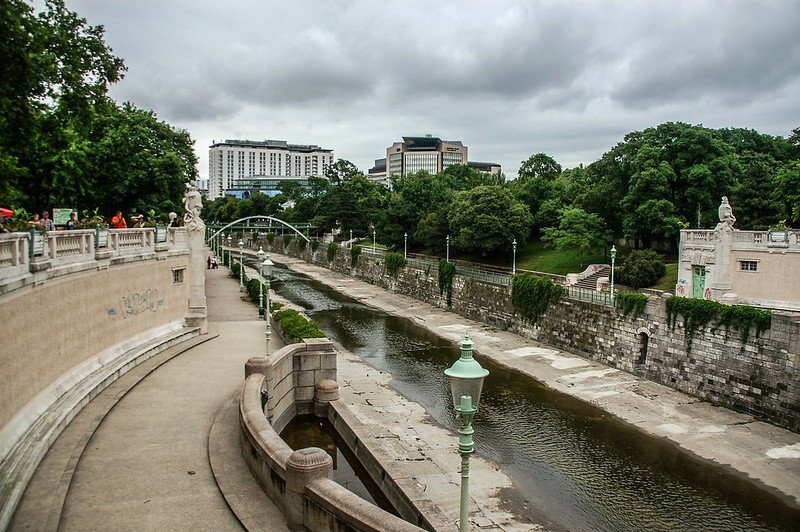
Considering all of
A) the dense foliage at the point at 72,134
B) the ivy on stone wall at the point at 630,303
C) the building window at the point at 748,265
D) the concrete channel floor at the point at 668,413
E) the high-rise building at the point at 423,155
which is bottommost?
the concrete channel floor at the point at 668,413

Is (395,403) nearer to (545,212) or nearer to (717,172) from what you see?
(717,172)

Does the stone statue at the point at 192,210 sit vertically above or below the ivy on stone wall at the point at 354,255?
above

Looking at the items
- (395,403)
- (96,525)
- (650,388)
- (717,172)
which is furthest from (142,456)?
(717,172)

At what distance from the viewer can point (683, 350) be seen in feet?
74.4

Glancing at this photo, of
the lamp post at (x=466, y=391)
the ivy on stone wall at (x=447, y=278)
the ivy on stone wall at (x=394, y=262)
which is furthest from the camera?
the ivy on stone wall at (x=394, y=262)

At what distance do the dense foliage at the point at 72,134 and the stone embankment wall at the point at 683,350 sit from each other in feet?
68.9

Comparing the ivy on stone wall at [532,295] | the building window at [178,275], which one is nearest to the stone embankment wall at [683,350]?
the ivy on stone wall at [532,295]

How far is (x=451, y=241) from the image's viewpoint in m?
52.5

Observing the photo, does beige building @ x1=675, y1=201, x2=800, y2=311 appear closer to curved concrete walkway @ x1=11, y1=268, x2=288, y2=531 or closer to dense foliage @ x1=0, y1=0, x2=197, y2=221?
curved concrete walkway @ x1=11, y1=268, x2=288, y2=531

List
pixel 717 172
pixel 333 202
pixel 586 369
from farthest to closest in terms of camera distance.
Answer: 1. pixel 333 202
2. pixel 717 172
3. pixel 586 369

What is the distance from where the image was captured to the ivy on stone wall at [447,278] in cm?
4166

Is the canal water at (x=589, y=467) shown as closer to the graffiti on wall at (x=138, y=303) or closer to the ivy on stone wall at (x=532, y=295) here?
the ivy on stone wall at (x=532, y=295)

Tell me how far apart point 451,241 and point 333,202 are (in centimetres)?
3095

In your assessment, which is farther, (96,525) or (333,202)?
(333,202)
